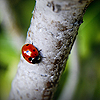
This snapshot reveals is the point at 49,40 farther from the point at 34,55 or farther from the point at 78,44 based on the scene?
the point at 78,44

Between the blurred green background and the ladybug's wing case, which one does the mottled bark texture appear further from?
the blurred green background

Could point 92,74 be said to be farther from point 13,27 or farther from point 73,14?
point 73,14

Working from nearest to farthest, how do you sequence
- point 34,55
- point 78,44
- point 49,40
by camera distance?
1. point 49,40
2. point 34,55
3. point 78,44

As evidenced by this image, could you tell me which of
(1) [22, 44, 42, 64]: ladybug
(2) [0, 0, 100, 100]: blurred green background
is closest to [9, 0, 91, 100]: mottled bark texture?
(1) [22, 44, 42, 64]: ladybug

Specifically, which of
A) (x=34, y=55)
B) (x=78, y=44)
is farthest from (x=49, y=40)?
(x=78, y=44)

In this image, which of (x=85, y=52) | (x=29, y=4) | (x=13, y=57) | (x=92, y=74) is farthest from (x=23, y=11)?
(x=92, y=74)
